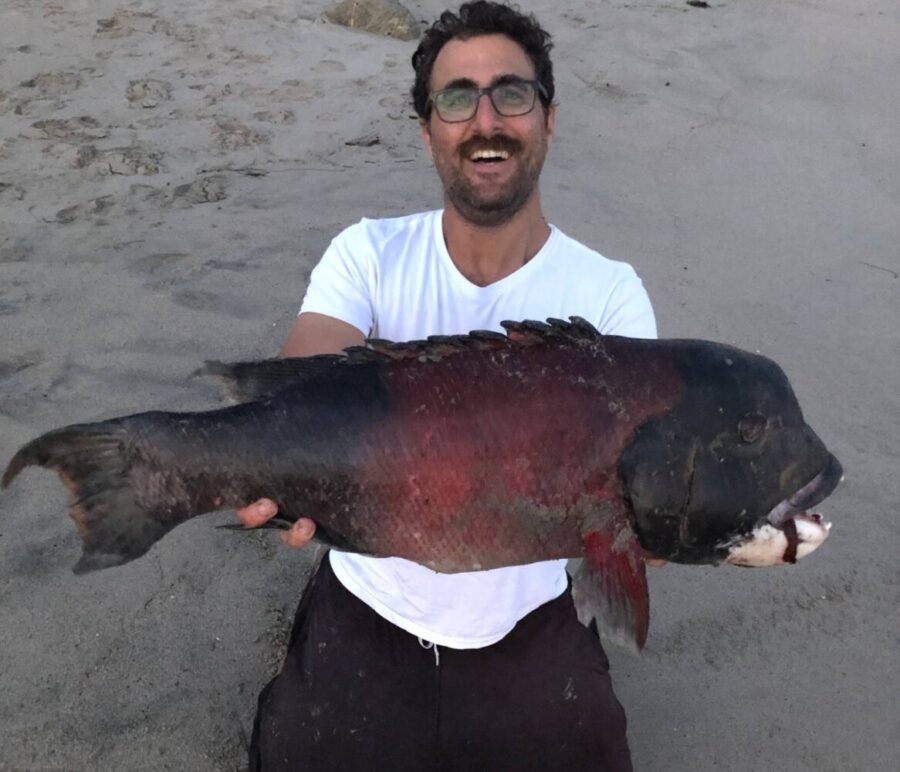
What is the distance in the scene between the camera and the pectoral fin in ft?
6.59

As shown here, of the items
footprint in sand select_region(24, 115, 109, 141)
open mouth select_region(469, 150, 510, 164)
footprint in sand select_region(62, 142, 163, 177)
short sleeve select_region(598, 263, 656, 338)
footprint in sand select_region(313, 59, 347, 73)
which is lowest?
footprint in sand select_region(62, 142, 163, 177)

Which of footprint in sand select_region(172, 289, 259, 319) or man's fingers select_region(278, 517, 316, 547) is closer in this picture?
man's fingers select_region(278, 517, 316, 547)

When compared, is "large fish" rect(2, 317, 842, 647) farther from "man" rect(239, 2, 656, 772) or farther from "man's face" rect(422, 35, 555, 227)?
"man's face" rect(422, 35, 555, 227)

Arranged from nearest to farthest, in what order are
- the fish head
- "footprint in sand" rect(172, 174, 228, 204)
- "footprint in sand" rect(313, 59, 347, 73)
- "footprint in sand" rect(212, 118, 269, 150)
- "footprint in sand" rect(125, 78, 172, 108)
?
1. the fish head
2. "footprint in sand" rect(172, 174, 228, 204)
3. "footprint in sand" rect(212, 118, 269, 150)
4. "footprint in sand" rect(125, 78, 172, 108)
5. "footprint in sand" rect(313, 59, 347, 73)

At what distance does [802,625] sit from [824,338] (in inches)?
96.5

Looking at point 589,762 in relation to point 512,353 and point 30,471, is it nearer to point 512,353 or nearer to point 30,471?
point 512,353

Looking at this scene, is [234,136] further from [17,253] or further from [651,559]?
[651,559]

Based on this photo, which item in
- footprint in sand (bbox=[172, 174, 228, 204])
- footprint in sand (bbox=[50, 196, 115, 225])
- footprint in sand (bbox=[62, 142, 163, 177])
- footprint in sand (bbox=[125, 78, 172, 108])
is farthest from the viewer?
footprint in sand (bbox=[125, 78, 172, 108])

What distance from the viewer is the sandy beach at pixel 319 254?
126 inches

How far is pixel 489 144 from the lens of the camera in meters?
2.83

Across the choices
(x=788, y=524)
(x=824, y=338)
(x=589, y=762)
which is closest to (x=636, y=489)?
(x=788, y=524)

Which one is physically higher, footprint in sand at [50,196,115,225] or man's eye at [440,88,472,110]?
man's eye at [440,88,472,110]

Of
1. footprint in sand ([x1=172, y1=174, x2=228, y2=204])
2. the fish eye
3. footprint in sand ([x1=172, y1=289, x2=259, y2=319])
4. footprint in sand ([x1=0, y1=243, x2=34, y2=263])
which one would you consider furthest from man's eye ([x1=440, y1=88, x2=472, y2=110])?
footprint in sand ([x1=172, y1=174, x2=228, y2=204])

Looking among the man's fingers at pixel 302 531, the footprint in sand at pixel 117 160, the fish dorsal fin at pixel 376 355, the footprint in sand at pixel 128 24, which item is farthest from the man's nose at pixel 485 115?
the footprint in sand at pixel 128 24
